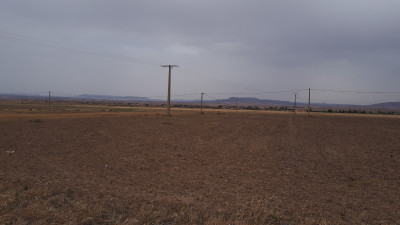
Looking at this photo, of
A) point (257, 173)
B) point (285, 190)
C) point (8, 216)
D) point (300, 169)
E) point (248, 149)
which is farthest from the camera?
point (248, 149)

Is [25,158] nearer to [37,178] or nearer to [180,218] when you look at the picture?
[37,178]

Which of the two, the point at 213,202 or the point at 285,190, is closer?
the point at 213,202

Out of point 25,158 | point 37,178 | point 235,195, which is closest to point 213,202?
point 235,195

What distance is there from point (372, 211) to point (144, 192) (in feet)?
17.6

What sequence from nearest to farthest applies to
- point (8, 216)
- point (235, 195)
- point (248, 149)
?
point (8, 216) < point (235, 195) < point (248, 149)

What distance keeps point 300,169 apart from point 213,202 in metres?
5.55

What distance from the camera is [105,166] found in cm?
1083

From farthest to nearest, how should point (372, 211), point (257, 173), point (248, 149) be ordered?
point (248, 149) → point (257, 173) → point (372, 211)

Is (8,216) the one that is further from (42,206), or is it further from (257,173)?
(257,173)

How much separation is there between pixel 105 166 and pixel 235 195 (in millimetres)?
5513

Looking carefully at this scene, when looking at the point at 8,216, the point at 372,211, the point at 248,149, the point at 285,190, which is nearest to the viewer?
the point at 8,216

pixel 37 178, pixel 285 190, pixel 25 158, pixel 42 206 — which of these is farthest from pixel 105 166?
pixel 285 190

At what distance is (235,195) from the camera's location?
7500mm

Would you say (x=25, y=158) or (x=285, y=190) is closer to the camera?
(x=285, y=190)
